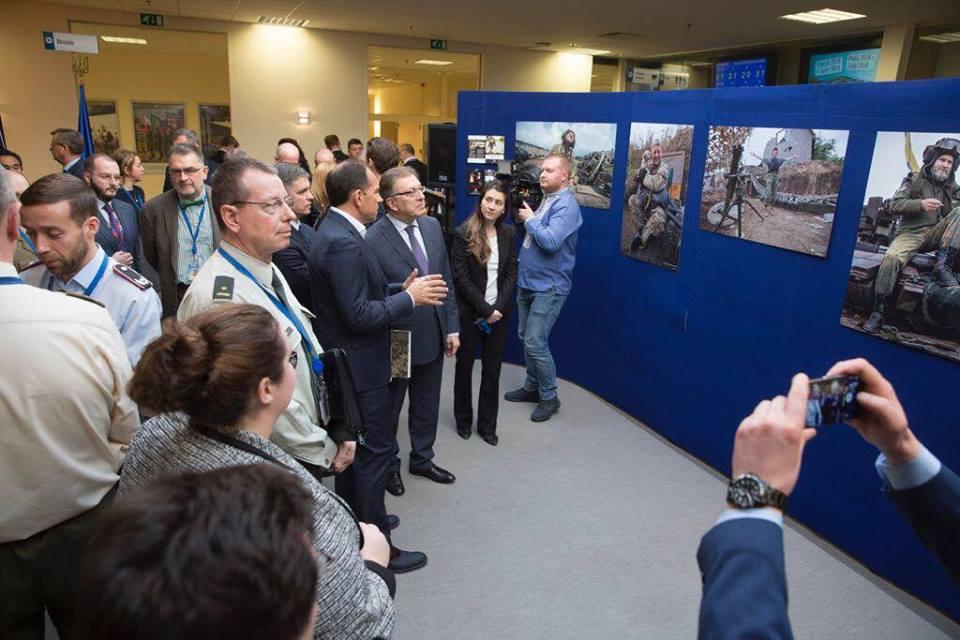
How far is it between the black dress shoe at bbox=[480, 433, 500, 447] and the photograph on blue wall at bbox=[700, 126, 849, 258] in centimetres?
178

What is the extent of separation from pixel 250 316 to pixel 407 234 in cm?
181

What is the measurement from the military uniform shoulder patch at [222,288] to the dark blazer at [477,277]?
7.09ft

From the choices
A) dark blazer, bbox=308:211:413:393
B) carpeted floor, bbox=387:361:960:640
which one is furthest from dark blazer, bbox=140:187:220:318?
carpeted floor, bbox=387:361:960:640

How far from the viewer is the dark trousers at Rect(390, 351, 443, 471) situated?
10.7 ft

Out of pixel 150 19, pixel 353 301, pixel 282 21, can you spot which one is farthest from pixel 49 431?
pixel 150 19

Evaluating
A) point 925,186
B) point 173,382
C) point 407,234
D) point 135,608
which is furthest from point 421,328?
point 135,608

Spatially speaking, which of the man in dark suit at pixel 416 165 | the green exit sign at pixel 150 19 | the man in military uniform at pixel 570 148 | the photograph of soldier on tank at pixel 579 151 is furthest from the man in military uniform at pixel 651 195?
the green exit sign at pixel 150 19

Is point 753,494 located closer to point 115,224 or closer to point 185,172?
point 185,172

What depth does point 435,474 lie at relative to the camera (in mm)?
3498

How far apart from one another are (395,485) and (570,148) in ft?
8.99

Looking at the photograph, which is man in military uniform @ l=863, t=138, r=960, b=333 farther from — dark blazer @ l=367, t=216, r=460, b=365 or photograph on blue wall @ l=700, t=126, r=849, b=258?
dark blazer @ l=367, t=216, r=460, b=365

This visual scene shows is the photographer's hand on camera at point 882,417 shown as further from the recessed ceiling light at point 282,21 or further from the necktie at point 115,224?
the recessed ceiling light at point 282,21

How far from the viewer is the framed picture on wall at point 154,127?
44.0ft

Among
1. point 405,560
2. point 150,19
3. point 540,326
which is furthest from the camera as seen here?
point 150,19
